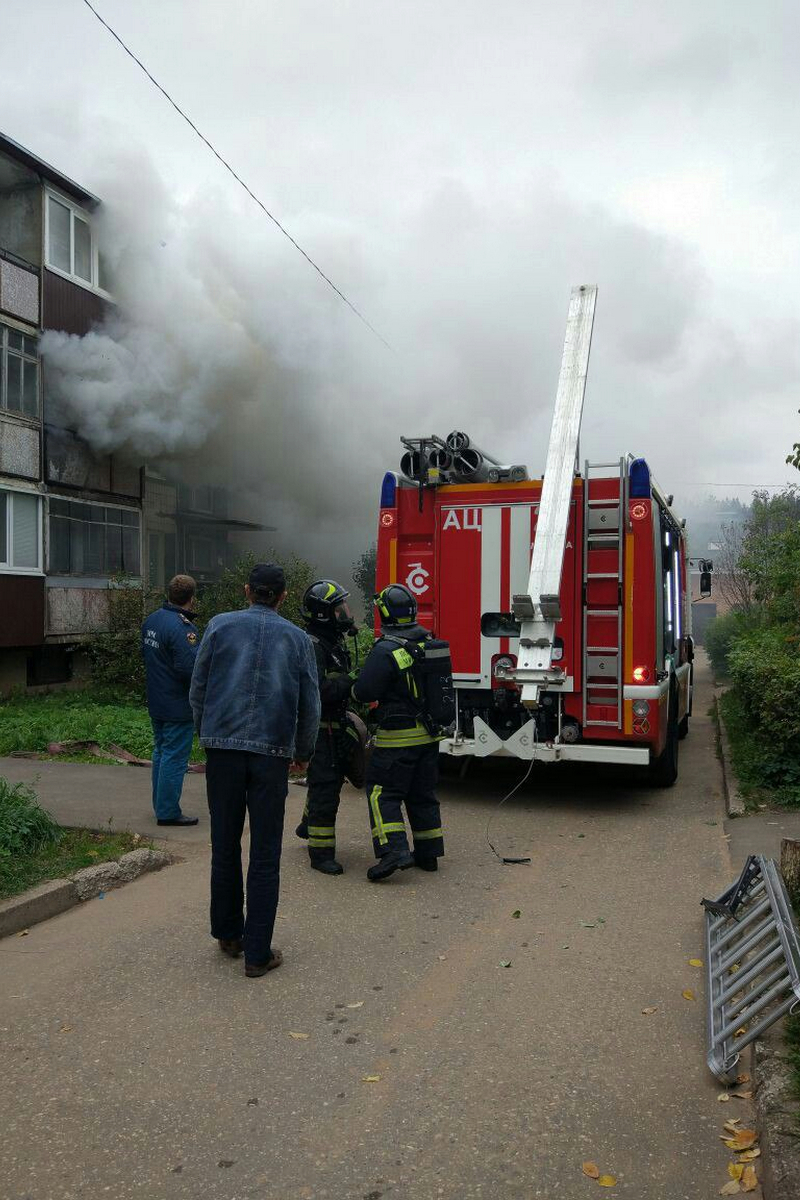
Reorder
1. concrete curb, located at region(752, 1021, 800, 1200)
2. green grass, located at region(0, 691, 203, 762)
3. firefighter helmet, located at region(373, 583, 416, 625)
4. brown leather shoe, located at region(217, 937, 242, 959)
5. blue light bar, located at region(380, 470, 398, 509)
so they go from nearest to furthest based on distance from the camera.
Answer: concrete curb, located at region(752, 1021, 800, 1200)
brown leather shoe, located at region(217, 937, 242, 959)
firefighter helmet, located at region(373, 583, 416, 625)
blue light bar, located at region(380, 470, 398, 509)
green grass, located at region(0, 691, 203, 762)

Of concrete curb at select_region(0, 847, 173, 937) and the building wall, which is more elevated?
the building wall

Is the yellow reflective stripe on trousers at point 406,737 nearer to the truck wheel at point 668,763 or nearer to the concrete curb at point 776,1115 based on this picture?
the concrete curb at point 776,1115

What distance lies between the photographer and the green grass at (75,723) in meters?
10.1

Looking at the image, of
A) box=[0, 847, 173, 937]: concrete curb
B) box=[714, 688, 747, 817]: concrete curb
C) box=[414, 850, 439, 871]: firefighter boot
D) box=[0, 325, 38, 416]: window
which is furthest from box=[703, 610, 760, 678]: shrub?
box=[0, 847, 173, 937]: concrete curb

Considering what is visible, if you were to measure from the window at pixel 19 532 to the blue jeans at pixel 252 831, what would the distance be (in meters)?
13.1

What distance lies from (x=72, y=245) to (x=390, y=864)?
15687 mm

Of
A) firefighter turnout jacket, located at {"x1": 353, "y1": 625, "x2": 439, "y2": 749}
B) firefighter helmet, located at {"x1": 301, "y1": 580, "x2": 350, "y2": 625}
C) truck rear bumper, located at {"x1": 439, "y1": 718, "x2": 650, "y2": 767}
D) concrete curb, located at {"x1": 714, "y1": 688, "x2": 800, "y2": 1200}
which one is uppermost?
firefighter helmet, located at {"x1": 301, "y1": 580, "x2": 350, "y2": 625}

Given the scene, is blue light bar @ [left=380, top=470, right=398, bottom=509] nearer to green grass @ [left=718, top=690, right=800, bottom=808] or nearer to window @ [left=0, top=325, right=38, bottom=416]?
green grass @ [left=718, top=690, right=800, bottom=808]

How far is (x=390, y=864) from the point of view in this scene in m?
5.35

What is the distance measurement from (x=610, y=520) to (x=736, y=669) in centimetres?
330

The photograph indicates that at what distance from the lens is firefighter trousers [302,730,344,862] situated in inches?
218

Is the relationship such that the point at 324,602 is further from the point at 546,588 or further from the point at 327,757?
the point at 546,588

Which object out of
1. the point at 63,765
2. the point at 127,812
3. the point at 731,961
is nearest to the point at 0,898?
the point at 127,812

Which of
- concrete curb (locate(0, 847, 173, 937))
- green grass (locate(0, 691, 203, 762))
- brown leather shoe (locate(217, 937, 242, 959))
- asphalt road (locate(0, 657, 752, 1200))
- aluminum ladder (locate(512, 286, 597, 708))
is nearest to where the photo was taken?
asphalt road (locate(0, 657, 752, 1200))
